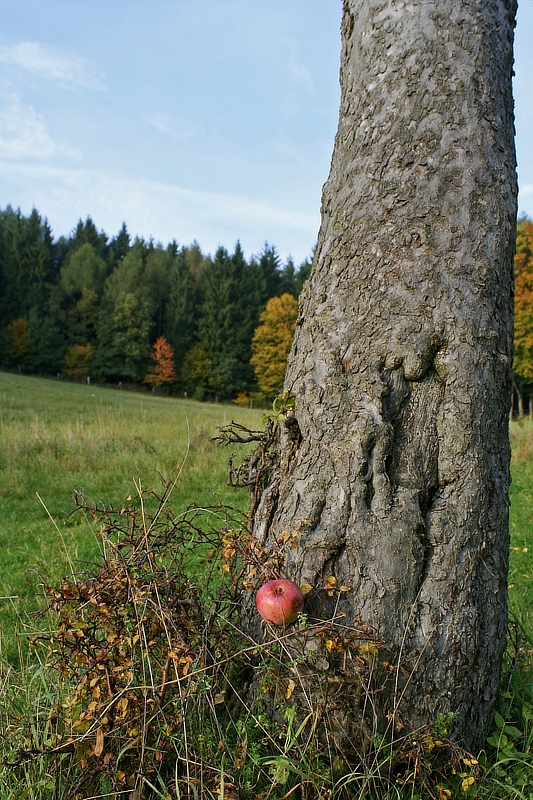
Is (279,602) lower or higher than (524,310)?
lower

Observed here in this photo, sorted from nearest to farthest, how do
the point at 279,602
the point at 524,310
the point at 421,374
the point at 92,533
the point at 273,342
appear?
the point at 279,602 < the point at 421,374 < the point at 92,533 < the point at 524,310 < the point at 273,342

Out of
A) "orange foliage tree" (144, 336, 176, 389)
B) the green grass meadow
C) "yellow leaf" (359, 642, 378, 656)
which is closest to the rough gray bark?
"yellow leaf" (359, 642, 378, 656)

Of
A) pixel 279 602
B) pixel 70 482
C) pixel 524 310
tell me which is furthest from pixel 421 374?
pixel 524 310

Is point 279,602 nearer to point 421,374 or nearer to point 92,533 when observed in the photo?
point 421,374

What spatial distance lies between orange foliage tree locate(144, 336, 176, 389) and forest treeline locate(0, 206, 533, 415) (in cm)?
9

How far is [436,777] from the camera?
1.90 m

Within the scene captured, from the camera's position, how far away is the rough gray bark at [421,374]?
6.52 feet

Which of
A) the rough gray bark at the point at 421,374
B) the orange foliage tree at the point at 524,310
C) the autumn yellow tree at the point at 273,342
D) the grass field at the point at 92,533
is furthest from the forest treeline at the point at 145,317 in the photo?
the rough gray bark at the point at 421,374

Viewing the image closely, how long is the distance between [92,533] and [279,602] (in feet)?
6.47

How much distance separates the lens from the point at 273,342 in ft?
159

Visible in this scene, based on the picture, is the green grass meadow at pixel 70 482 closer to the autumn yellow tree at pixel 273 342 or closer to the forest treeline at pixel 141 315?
the autumn yellow tree at pixel 273 342

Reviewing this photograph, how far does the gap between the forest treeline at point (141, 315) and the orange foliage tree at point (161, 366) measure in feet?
0.30

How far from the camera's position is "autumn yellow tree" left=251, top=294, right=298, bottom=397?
47.6 m

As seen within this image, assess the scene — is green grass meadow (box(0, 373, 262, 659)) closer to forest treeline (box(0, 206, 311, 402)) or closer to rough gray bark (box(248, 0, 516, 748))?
rough gray bark (box(248, 0, 516, 748))
